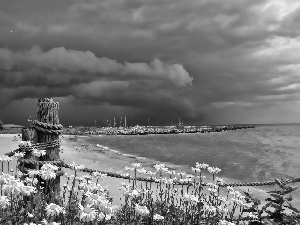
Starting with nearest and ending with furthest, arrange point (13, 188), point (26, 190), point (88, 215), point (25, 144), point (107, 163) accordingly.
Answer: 1. point (88, 215)
2. point (13, 188)
3. point (26, 190)
4. point (25, 144)
5. point (107, 163)

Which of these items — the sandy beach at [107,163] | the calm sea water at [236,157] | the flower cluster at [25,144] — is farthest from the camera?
the calm sea water at [236,157]

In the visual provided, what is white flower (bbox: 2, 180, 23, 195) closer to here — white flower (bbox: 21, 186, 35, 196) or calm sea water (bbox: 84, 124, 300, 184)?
white flower (bbox: 21, 186, 35, 196)

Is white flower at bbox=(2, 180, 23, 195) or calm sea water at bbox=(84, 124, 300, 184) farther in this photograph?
calm sea water at bbox=(84, 124, 300, 184)

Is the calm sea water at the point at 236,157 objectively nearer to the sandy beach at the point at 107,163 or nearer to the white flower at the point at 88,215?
the sandy beach at the point at 107,163

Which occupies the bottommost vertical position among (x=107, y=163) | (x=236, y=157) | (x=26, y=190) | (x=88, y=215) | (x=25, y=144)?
(x=236, y=157)

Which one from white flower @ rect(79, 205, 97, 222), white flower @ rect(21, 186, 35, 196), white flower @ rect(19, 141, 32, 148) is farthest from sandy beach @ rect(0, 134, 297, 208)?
white flower @ rect(79, 205, 97, 222)

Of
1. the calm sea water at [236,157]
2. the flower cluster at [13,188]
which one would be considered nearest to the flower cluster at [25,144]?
the flower cluster at [13,188]

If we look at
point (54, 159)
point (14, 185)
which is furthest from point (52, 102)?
point (14, 185)

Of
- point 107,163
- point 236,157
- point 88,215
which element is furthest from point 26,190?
point 236,157

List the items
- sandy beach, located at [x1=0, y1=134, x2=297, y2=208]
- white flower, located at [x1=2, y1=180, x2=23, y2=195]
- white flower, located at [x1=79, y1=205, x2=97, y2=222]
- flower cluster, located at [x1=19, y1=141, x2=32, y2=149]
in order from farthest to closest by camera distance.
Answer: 1. sandy beach, located at [x1=0, y1=134, x2=297, y2=208]
2. flower cluster, located at [x1=19, y1=141, x2=32, y2=149]
3. white flower, located at [x1=2, y1=180, x2=23, y2=195]
4. white flower, located at [x1=79, y1=205, x2=97, y2=222]

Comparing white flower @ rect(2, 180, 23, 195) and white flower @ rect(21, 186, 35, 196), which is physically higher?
white flower @ rect(2, 180, 23, 195)

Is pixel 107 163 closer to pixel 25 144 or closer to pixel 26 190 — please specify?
pixel 25 144

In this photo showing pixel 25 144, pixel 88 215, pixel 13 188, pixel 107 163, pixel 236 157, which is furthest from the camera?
pixel 236 157

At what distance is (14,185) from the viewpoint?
3293 millimetres
